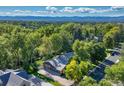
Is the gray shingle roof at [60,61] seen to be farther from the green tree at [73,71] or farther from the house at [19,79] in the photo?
the house at [19,79]

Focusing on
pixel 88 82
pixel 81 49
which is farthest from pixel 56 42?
pixel 88 82

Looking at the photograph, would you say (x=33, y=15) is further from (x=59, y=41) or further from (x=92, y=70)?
(x=92, y=70)

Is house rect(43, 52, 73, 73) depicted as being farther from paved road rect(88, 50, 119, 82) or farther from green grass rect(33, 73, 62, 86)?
paved road rect(88, 50, 119, 82)

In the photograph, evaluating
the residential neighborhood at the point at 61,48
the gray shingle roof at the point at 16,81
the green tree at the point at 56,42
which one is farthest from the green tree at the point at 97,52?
the gray shingle roof at the point at 16,81

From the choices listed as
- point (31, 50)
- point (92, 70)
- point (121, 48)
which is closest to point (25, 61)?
point (31, 50)

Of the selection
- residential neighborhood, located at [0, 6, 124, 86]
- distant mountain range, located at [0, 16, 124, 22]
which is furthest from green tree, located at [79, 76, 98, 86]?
distant mountain range, located at [0, 16, 124, 22]
